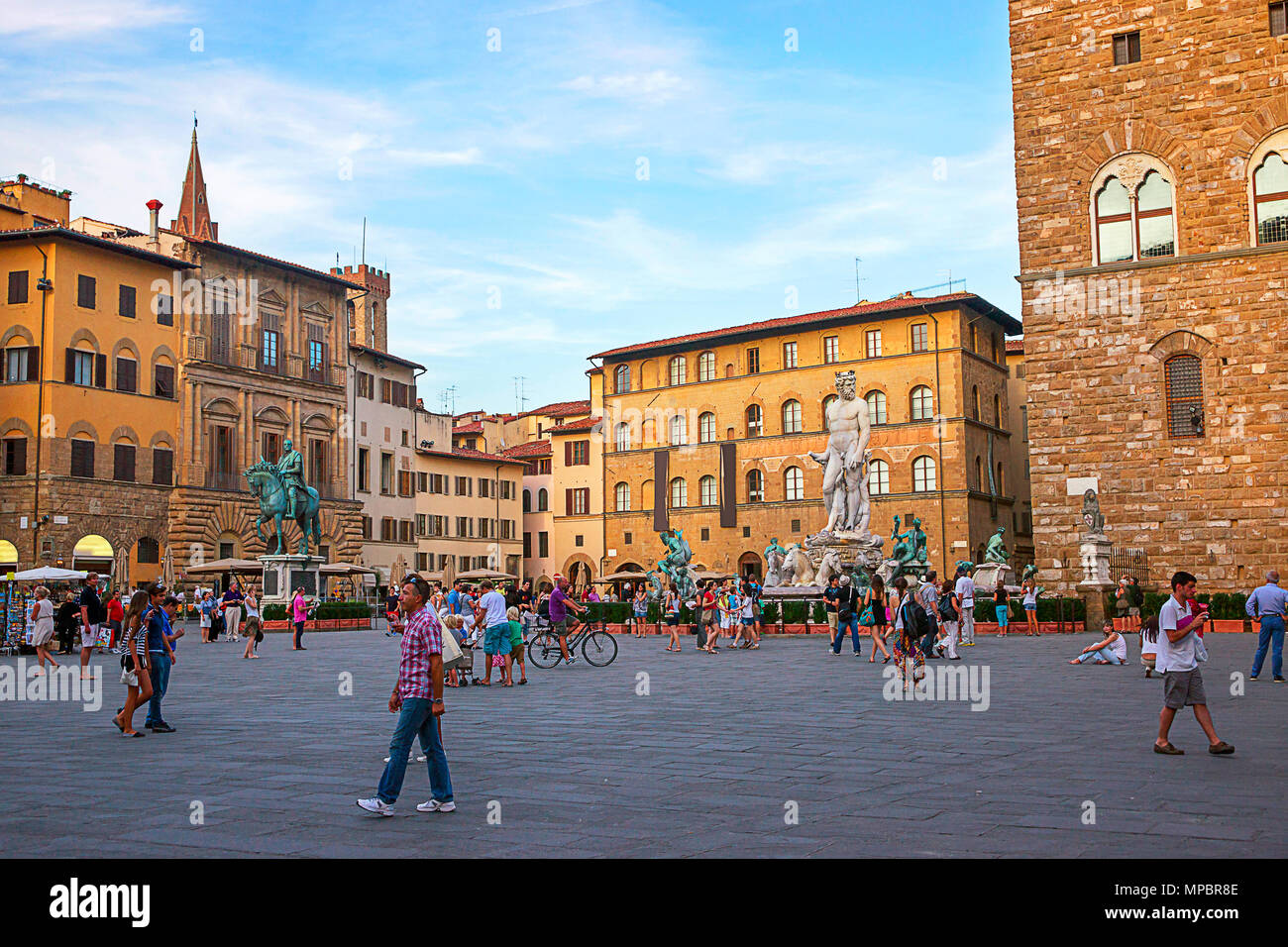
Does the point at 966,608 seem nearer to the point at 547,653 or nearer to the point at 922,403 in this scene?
the point at 547,653

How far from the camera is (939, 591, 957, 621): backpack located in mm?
20047

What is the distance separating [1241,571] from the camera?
90.9 feet

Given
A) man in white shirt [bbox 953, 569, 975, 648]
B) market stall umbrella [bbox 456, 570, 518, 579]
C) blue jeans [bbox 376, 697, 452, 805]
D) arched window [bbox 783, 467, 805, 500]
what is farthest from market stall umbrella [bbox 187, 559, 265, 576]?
blue jeans [bbox 376, 697, 452, 805]

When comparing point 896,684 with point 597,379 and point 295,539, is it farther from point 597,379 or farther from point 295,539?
point 597,379

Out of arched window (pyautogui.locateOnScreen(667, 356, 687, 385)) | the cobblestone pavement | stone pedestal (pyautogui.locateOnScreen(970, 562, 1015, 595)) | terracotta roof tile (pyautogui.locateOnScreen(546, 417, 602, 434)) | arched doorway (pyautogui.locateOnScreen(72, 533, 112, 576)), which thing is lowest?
the cobblestone pavement

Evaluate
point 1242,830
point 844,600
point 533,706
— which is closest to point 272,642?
point 844,600

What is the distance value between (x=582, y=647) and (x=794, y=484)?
3780 cm

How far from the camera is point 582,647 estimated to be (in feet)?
70.7

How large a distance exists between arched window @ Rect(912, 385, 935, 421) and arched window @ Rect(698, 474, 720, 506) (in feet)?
36.1

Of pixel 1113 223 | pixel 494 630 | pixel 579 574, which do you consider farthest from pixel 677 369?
pixel 494 630

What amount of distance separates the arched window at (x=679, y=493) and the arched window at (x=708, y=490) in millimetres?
881

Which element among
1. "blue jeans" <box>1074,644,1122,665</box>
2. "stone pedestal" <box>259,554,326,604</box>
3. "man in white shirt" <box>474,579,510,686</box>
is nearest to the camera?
"man in white shirt" <box>474,579,510,686</box>

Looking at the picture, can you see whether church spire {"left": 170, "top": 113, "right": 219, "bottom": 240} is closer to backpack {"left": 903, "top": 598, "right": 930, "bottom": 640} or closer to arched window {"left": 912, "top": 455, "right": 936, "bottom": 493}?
arched window {"left": 912, "top": 455, "right": 936, "bottom": 493}
